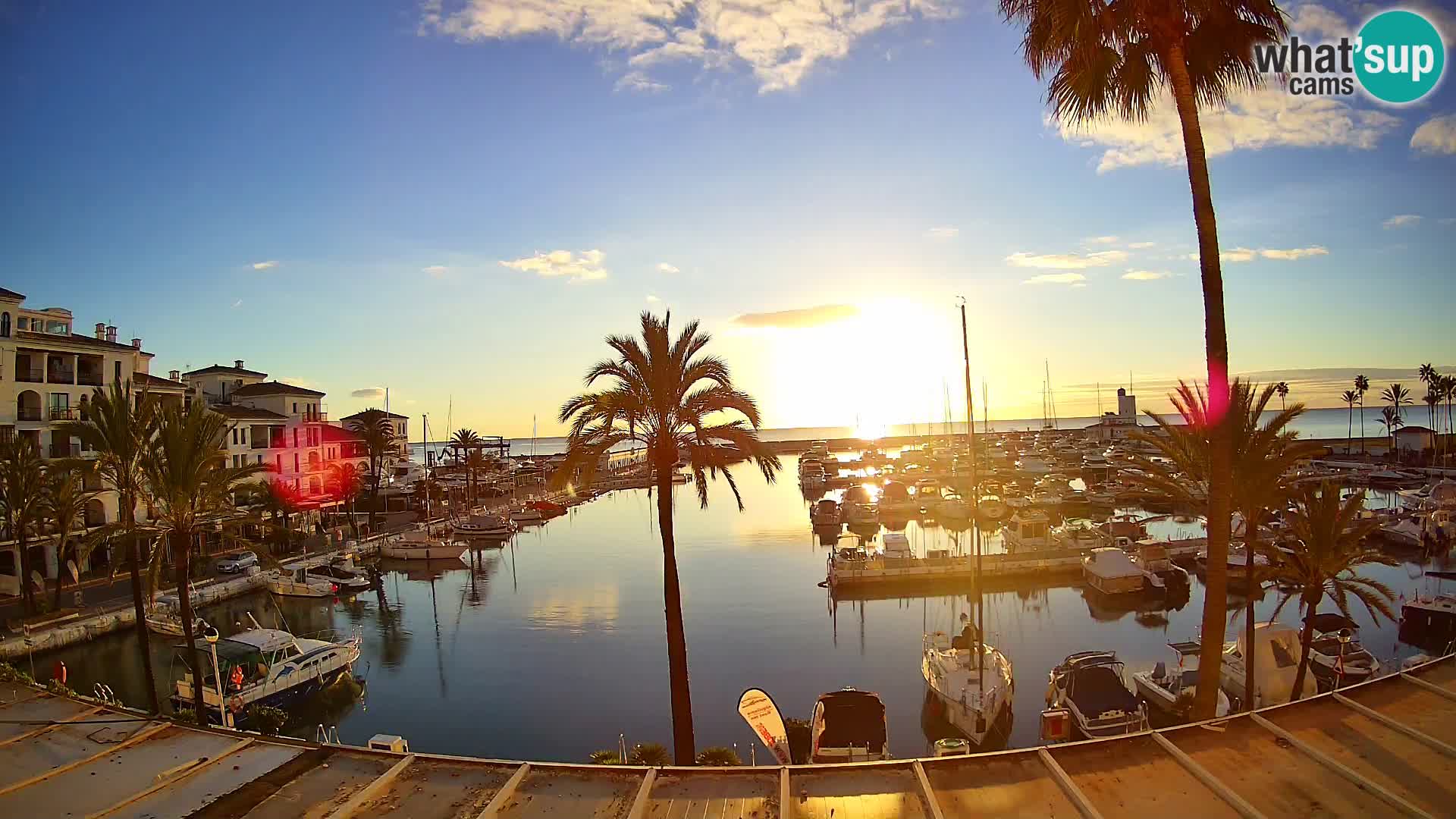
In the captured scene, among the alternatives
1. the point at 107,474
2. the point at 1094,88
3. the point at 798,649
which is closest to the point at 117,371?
the point at 107,474

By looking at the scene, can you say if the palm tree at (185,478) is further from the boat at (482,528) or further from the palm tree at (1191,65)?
the boat at (482,528)

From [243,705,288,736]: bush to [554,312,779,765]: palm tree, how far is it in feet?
52.4

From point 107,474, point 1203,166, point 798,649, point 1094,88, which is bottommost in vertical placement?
A: point 798,649

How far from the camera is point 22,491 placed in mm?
33094

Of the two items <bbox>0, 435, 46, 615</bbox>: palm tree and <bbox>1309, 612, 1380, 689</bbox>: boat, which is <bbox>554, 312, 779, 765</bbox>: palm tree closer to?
<bbox>1309, 612, 1380, 689</bbox>: boat

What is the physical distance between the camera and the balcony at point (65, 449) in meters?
41.6

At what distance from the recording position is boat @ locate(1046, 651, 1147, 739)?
2070 cm

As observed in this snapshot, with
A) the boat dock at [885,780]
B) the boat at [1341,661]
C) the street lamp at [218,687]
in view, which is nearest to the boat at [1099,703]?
the boat at [1341,661]

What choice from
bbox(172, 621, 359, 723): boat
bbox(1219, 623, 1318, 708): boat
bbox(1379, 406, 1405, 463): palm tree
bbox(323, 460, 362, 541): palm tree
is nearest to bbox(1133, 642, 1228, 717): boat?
bbox(1219, 623, 1318, 708): boat

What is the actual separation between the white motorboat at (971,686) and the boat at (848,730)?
4431 millimetres

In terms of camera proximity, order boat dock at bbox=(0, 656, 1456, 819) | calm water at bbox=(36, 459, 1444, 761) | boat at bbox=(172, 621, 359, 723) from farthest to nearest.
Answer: calm water at bbox=(36, 459, 1444, 761) < boat at bbox=(172, 621, 359, 723) < boat dock at bbox=(0, 656, 1456, 819)

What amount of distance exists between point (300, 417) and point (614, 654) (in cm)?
4592

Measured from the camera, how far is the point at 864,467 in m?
142

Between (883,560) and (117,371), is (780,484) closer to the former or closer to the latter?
(883,560)
